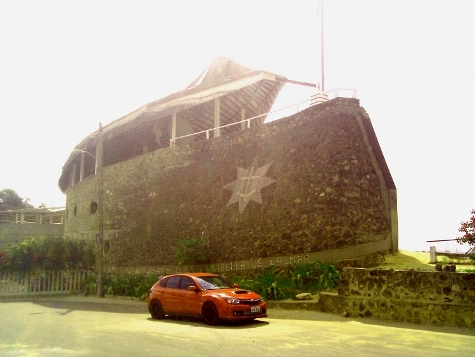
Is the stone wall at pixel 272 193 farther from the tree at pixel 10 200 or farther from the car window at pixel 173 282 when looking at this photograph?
the tree at pixel 10 200

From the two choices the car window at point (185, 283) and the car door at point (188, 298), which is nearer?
the car door at point (188, 298)

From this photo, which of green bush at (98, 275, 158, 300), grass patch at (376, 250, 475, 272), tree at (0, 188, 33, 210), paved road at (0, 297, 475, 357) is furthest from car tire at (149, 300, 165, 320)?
tree at (0, 188, 33, 210)

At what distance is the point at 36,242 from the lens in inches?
976

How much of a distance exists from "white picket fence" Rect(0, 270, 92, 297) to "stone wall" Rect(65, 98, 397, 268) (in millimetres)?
3143

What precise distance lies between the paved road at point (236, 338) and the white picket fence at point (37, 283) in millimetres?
11491

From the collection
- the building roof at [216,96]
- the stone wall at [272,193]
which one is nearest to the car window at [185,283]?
the stone wall at [272,193]

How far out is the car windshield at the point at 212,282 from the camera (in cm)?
1226

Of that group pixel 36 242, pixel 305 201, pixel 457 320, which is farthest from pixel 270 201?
pixel 36 242

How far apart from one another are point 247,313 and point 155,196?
1465cm

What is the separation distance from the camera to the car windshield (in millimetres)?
12258

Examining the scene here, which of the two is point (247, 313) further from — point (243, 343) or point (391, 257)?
point (391, 257)

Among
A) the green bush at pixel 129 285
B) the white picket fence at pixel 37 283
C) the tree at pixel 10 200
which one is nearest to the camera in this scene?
the green bush at pixel 129 285

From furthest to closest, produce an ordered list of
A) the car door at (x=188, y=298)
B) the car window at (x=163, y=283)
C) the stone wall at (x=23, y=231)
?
the stone wall at (x=23, y=231)
the car window at (x=163, y=283)
the car door at (x=188, y=298)

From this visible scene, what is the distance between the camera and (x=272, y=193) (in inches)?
736
